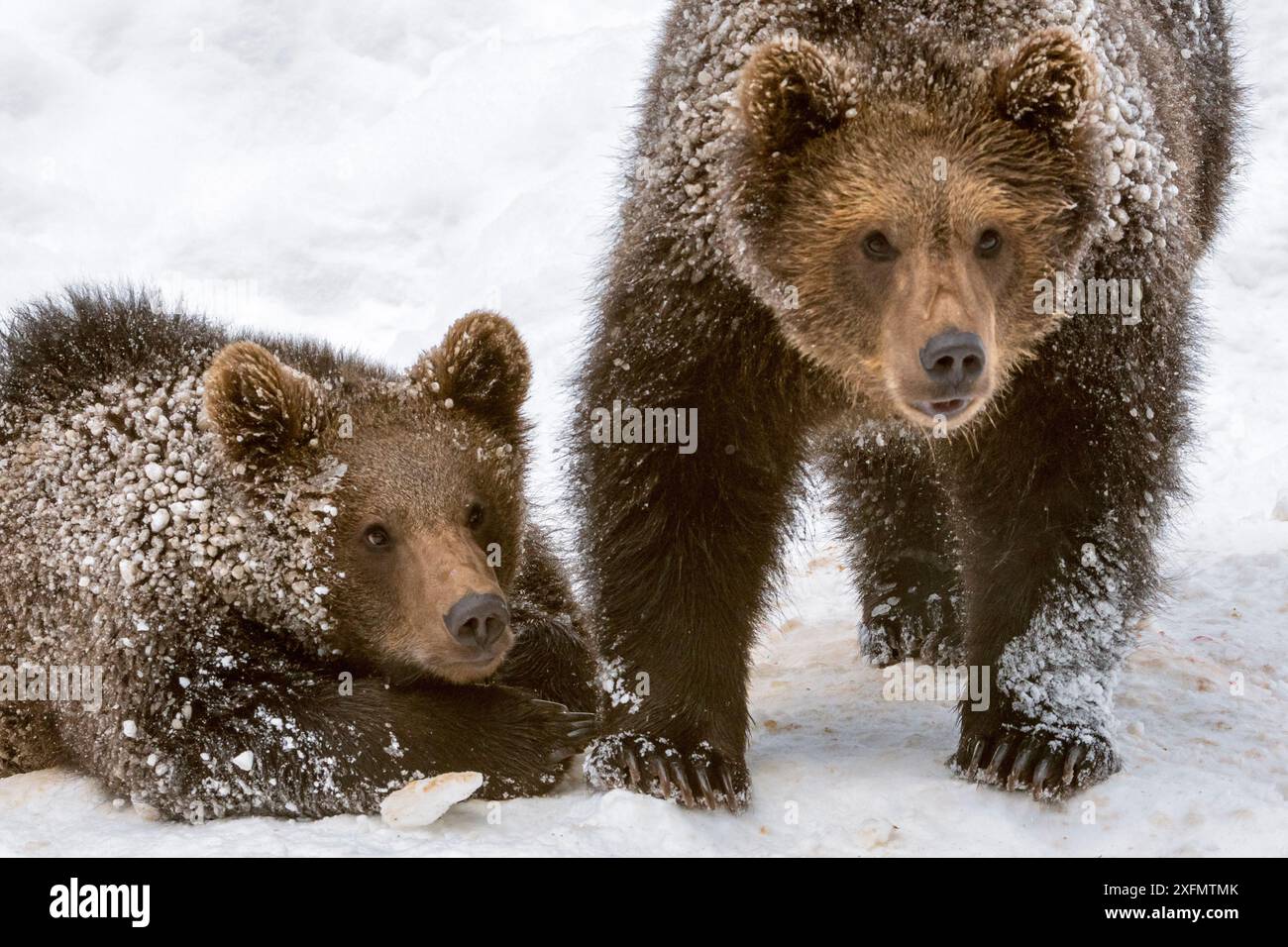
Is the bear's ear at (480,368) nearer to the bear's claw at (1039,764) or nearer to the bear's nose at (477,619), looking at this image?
the bear's nose at (477,619)

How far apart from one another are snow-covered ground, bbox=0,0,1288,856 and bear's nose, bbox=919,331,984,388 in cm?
170

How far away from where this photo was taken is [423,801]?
6.22 m

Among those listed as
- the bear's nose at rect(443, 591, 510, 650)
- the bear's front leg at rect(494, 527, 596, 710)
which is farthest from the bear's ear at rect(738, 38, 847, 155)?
the bear's front leg at rect(494, 527, 596, 710)

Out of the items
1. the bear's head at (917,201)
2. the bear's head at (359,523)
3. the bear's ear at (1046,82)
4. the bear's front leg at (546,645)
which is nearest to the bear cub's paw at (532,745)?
the bear's head at (359,523)

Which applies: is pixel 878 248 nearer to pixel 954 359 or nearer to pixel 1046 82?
pixel 954 359

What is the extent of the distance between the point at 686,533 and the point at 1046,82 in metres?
2.14

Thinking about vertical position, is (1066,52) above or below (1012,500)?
above

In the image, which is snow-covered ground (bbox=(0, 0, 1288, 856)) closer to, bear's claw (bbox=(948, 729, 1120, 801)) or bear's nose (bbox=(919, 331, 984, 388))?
bear's claw (bbox=(948, 729, 1120, 801))

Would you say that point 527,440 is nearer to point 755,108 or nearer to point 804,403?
point 804,403
